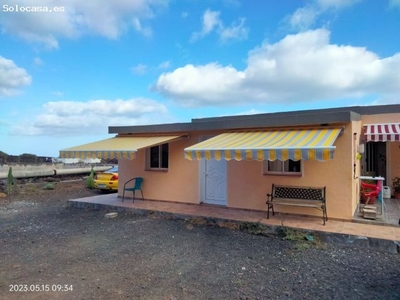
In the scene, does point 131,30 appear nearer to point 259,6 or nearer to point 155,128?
point 155,128

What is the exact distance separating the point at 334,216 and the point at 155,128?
960 cm

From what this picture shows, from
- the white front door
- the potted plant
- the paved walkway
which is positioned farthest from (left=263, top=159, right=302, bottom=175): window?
the potted plant

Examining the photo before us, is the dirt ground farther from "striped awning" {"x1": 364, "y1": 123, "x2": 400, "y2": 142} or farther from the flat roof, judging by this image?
"striped awning" {"x1": 364, "y1": 123, "x2": 400, "y2": 142}

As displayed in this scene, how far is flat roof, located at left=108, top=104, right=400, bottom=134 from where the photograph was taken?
10516 mm

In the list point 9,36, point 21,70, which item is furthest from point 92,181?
point 9,36

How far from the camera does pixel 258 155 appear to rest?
9.17 metres

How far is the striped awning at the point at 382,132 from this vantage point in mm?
12827

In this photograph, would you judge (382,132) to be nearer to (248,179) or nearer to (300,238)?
(248,179)

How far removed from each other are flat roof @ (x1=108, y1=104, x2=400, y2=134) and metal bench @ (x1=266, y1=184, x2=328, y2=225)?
2.58 meters

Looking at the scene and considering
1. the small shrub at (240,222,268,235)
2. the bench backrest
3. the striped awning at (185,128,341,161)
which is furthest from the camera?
the bench backrest
